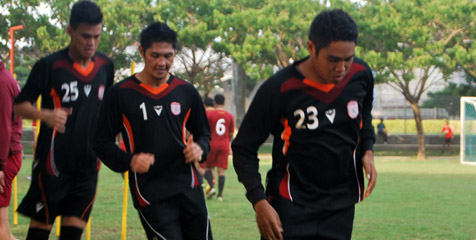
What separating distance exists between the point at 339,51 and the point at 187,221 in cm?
201

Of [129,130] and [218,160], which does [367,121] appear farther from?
[218,160]

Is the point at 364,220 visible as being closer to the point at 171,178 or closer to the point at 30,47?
the point at 171,178

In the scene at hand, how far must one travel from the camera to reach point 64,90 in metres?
5.86

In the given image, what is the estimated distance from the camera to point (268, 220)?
404 centimetres

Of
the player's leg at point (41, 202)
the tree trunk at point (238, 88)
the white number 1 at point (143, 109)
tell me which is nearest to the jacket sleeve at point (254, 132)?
the white number 1 at point (143, 109)

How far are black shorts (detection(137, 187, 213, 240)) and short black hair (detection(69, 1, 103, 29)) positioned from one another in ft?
5.02

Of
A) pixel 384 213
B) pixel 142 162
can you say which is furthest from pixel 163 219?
pixel 384 213

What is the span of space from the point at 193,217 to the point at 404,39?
3114cm

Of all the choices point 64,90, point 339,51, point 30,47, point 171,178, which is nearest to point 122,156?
point 171,178

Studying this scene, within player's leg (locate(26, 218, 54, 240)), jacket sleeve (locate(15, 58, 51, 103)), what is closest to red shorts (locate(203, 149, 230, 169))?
player's leg (locate(26, 218, 54, 240))

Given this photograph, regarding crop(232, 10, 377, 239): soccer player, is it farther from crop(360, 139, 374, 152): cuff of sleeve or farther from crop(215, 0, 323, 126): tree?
crop(215, 0, 323, 126): tree

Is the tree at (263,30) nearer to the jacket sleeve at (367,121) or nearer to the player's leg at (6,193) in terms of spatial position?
the player's leg at (6,193)

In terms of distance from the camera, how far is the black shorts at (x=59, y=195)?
589 centimetres

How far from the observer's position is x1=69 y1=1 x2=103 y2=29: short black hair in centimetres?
576
